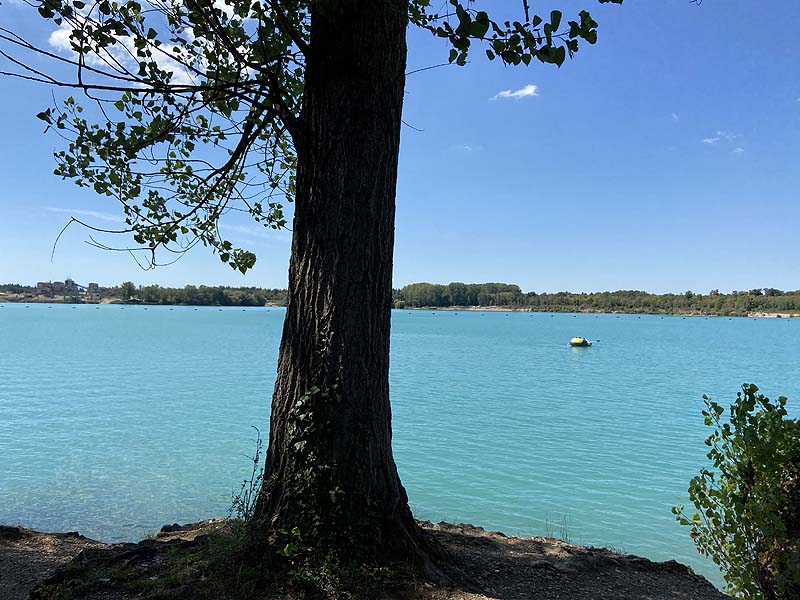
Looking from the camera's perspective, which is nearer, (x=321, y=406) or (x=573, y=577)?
(x=321, y=406)

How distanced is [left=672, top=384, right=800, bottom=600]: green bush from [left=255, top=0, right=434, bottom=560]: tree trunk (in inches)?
79.1

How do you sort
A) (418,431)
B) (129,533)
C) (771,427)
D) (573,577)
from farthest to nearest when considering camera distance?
(418,431) < (129,533) < (573,577) < (771,427)

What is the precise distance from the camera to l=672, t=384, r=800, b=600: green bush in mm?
2932

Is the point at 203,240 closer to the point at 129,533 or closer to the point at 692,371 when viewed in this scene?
the point at 129,533

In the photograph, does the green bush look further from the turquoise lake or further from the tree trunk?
the turquoise lake

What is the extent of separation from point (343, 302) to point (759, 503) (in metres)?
2.81

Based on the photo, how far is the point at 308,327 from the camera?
3.75 m

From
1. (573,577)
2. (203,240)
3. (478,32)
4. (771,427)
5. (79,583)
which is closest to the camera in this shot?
(478,32)

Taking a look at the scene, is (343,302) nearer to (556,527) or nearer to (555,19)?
(555,19)

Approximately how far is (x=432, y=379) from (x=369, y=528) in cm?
2730

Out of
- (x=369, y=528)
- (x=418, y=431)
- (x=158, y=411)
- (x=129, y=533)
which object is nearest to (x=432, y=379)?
(x=418, y=431)

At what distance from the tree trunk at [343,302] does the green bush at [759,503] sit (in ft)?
6.59

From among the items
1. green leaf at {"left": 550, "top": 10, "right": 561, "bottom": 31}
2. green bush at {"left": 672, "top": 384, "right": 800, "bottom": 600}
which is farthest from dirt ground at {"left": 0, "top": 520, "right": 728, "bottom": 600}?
green leaf at {"left": 550, "top": 10, "right": 561, "bottom": 31}

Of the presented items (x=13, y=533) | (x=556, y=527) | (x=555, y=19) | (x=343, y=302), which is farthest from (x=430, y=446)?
(x=555, y=19)
